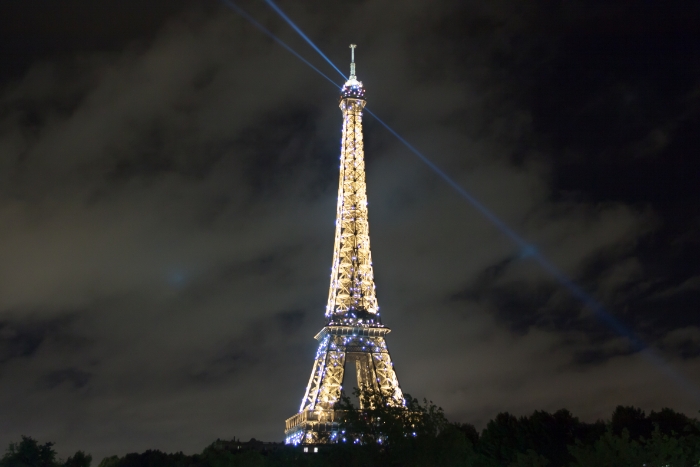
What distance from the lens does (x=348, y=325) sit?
248 feet

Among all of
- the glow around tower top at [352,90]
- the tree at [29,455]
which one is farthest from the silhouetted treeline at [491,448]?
the glow around tower top at [352,90]

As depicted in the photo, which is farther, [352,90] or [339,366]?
[352,90]

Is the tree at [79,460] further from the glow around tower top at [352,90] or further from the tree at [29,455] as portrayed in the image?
the glow around tower top at [352,90]

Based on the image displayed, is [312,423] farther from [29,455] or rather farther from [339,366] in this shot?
[29,455]

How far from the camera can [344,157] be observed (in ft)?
284

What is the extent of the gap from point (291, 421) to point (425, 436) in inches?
1632

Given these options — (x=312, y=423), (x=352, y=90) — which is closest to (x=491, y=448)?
(x=312, y=423)

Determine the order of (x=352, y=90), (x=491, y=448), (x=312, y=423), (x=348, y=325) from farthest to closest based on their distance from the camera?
(x=352, y=90)
(x=348, y=325)
(x=312, y=423)
(x=491, y=448)

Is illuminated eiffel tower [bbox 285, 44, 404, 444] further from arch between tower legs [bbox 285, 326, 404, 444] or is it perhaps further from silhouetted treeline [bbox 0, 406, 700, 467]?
silhouetted treeline [bbox 0, 406, 700, 467]

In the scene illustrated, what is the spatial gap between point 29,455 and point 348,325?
33.7m

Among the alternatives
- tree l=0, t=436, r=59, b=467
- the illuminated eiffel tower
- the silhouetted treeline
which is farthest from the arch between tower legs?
tree l=0, t=436, r=59, b=467

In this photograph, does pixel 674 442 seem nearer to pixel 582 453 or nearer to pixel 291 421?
pixel 582 453

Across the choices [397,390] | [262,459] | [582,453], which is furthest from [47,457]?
[582,453]

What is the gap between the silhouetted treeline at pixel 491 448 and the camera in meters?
38.8
